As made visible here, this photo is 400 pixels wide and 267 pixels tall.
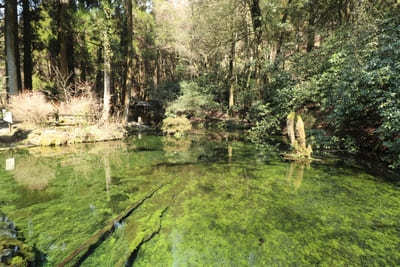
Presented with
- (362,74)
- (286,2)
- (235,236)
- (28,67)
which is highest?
(286,2)

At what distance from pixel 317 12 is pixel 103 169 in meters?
12.4

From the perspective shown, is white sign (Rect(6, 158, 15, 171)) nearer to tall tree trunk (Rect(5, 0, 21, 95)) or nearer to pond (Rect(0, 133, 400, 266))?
pond (Rect(0, 133, 400, 266))

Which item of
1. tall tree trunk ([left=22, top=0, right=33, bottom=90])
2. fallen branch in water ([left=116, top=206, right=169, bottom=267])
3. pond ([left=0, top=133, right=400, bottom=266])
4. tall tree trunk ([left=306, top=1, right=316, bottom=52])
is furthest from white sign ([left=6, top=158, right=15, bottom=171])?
tall tree trunk ([left=306, top=1, right=316, bottom=52])

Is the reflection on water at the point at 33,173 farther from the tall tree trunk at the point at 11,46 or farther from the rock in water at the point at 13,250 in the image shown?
the tall tree trunk at the point at 11,46

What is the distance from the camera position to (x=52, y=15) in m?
13.2

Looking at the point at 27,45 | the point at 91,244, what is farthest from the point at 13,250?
the point at 27,45

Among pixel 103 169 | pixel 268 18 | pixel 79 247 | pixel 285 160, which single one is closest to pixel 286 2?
pixel 268 18

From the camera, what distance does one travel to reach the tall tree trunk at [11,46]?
1035cm

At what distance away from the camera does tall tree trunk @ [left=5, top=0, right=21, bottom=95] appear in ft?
34.0

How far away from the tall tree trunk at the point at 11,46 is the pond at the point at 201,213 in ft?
21.5

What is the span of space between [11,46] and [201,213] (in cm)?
1304

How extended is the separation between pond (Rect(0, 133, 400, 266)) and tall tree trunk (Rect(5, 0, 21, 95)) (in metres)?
6.55

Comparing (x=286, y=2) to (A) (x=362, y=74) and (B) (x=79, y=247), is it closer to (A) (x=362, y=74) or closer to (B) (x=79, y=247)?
(A) (x=362, y=74)

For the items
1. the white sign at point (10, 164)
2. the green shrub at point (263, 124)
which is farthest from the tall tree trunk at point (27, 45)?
the green shrub at point (263, 124)
